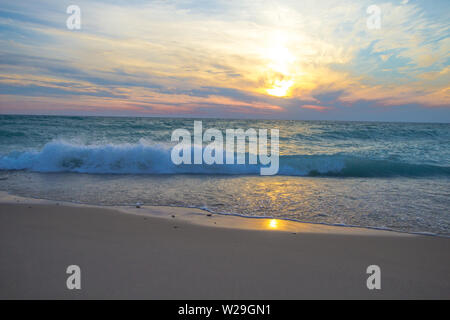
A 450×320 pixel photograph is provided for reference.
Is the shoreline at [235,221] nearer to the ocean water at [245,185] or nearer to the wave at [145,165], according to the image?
the ocean water at [245,185]

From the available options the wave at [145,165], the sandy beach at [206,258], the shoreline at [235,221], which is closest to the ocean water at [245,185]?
the wave at [145,165]

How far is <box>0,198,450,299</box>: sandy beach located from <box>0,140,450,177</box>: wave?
556cm

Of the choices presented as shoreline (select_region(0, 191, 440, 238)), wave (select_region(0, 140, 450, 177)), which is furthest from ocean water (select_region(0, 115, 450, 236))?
shoreline (select_region(0, 191, 440, 238))

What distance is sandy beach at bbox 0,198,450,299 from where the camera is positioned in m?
2.57

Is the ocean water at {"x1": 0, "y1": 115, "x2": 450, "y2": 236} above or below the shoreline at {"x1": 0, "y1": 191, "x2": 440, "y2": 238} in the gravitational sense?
above

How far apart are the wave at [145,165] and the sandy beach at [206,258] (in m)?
5.56

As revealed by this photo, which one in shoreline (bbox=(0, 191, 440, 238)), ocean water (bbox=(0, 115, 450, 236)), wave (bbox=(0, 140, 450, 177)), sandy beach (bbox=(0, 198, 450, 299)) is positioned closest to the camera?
sandy beach (bbox=(0, 198, 450, 299))

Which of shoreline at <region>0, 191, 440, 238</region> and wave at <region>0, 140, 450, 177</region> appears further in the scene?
wave at <region>0, 140, 450, 177</region>

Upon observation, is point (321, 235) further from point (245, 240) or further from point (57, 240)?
point (57, 240)

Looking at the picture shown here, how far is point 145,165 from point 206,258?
25.9 feet

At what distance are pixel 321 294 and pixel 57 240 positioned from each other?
3.34 m

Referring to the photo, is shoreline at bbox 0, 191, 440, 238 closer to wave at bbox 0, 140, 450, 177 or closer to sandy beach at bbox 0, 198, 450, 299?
sandy beach at bbox 0, 198, 450, 299

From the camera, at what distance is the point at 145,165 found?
10484 mm

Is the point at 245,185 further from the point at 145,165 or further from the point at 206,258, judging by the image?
the point at 206,258
